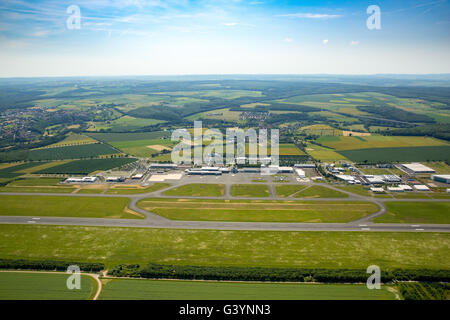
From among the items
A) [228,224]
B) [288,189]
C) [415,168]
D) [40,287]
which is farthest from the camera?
[415,168]

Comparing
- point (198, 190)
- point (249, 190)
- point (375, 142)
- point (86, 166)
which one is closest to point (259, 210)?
point (249, 190)

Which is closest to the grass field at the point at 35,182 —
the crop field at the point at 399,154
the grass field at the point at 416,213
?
the grass field at the point at 416,213

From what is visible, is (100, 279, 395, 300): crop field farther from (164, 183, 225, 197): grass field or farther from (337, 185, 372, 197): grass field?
(337, 185, 372, 197): grass field

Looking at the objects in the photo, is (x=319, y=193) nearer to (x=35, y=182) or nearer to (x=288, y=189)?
(x=288, y=189)

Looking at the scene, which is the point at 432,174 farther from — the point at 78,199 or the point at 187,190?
the point at 78,199

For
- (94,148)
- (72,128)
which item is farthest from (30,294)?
(72,128)

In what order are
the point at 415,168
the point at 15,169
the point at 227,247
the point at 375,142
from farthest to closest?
the point at 375,142
the point at 15,169
the point at 415,168
the point at 227,247
